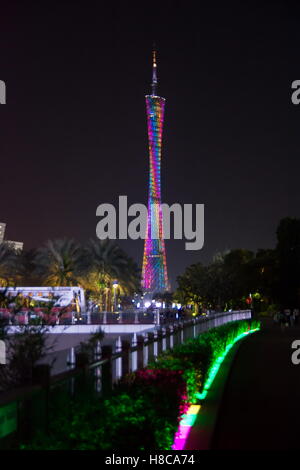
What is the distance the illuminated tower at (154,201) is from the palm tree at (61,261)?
2997 centimetres

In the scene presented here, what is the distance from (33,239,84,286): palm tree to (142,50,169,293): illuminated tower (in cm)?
2997

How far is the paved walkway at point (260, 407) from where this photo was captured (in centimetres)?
1012

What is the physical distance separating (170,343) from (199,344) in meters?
0.96

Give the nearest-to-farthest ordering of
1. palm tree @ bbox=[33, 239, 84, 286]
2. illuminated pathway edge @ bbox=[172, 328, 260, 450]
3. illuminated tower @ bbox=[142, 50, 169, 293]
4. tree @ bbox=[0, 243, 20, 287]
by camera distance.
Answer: illuminated pathway edge @ bbox=[172, 328, 260, 450], tree @ bbox=[0, 243, 20, 287], palm tree @ bbox=[33, 239, 84, 286], illuminated tower @ bbox=[142, 50, 169, 293]

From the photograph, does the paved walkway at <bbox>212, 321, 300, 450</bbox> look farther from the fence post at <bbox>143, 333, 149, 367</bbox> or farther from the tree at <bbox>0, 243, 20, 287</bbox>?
the tree at <bbox>0, 243, 20, 287</bbox>

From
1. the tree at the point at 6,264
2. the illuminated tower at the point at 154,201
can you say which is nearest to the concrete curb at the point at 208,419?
the tree at the point at 6,264

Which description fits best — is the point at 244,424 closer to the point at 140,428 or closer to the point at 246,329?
the point at 140,428

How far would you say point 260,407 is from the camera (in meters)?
13.4

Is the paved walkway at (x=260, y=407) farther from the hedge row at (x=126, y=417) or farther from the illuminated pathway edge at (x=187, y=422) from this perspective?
the hedge row at (x=126, y=417)

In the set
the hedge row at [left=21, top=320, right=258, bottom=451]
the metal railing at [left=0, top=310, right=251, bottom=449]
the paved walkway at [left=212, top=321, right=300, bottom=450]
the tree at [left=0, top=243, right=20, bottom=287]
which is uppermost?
the tree at [left=0, top=243, right=20, bottom=287]

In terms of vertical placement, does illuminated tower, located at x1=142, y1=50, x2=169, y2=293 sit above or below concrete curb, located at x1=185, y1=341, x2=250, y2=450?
above

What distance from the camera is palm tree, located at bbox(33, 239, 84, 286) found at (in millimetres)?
73312

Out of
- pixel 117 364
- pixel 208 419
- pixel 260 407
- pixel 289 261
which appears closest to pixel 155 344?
pixel 260 407

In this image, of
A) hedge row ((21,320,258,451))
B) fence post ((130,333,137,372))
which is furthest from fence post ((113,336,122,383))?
fence post ((130,333,137,372))
